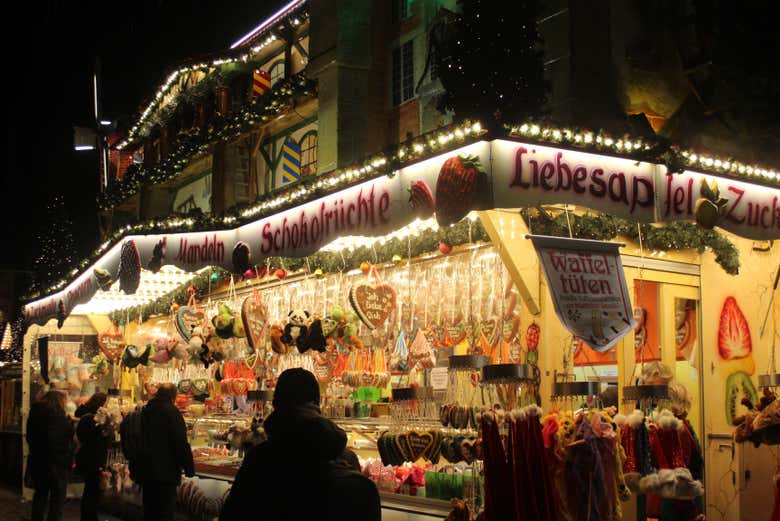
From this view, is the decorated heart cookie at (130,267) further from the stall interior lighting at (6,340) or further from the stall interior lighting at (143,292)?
the stall interior lighting at (6,340)

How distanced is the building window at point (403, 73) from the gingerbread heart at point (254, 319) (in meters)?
4.80

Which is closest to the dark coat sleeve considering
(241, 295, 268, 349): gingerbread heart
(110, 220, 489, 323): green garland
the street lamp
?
(110, 220, 489, 323): green garland

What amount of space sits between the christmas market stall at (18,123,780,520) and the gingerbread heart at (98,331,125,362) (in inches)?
113

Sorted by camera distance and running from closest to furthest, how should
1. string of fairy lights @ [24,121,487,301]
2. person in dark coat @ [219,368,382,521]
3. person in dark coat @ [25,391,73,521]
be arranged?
1. person in dark coat @ [219,368,382,521]
2. string of fairy lights @ [24,121,487,301]
3. person in dark coat @ [25,391,73,521]

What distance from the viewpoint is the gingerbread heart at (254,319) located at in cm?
1137

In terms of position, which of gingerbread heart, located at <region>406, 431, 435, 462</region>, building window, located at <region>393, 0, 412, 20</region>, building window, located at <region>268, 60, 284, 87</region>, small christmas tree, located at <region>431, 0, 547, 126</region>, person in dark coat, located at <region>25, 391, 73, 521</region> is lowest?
person in dark coat, located at <region>25, 391, 73, 521</region>

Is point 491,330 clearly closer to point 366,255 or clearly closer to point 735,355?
point 366,255

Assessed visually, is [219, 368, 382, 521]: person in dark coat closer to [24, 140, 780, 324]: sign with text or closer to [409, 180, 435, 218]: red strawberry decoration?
[24, 140, 780, 324]: sign with text

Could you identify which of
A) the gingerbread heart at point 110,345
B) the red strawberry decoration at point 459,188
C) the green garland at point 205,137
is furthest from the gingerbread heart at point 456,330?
the gingerbread heart at point 110,345

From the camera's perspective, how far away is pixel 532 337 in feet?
28.6

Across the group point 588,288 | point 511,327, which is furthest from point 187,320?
point 588,288

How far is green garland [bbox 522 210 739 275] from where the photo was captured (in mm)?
8766

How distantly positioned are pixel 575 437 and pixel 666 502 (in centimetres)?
132

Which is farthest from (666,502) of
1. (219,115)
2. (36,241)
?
(36,241)
